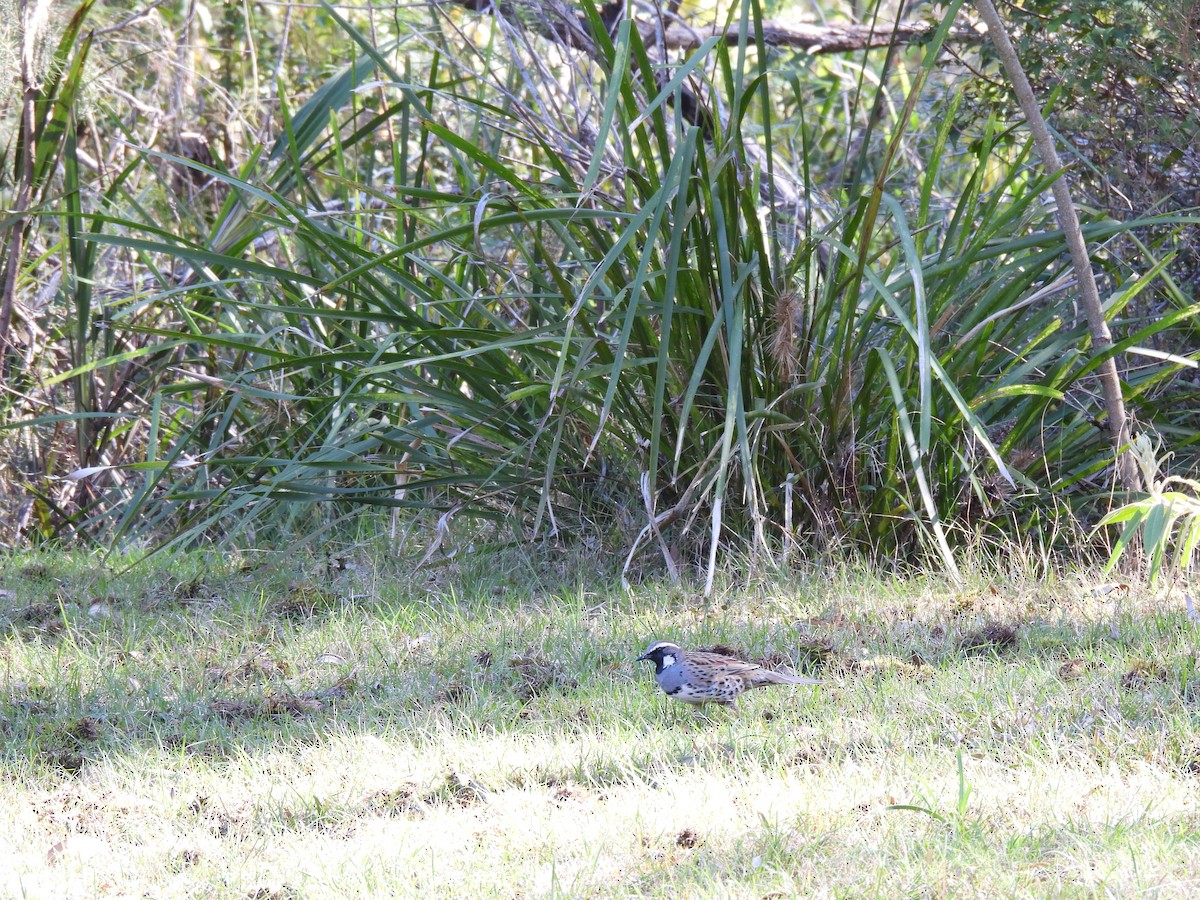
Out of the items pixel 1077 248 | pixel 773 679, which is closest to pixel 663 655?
pixel 773 679

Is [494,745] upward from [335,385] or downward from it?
downward

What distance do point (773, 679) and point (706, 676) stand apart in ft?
0.78

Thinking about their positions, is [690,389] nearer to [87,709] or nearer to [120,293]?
[87,709]

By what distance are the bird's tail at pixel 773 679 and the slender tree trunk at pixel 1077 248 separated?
1507 millimetres

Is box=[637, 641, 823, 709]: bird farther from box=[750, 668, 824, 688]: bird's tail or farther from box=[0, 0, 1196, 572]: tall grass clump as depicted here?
box=[0, 0, 1196, 572]: tall grass clump

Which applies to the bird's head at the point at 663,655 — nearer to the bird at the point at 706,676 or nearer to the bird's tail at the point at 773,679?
the bird at the point at 706,676

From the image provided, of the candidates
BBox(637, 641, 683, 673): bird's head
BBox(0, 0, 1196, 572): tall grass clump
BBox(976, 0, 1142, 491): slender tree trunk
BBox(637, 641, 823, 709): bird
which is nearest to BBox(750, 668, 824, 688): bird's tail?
BBox(637, 641, 823, 709): bird

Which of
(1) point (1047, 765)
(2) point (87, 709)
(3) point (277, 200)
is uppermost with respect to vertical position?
(3) point (277, 200)

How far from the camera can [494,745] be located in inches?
140

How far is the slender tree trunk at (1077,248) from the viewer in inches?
177

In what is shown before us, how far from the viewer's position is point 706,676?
3.65 m

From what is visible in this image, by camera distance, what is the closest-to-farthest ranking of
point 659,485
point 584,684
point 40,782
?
point 40,782, point 584,684, point 659,485

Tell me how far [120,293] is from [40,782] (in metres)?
4.86

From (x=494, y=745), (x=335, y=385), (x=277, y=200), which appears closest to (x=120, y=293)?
(x=335, y=385)
